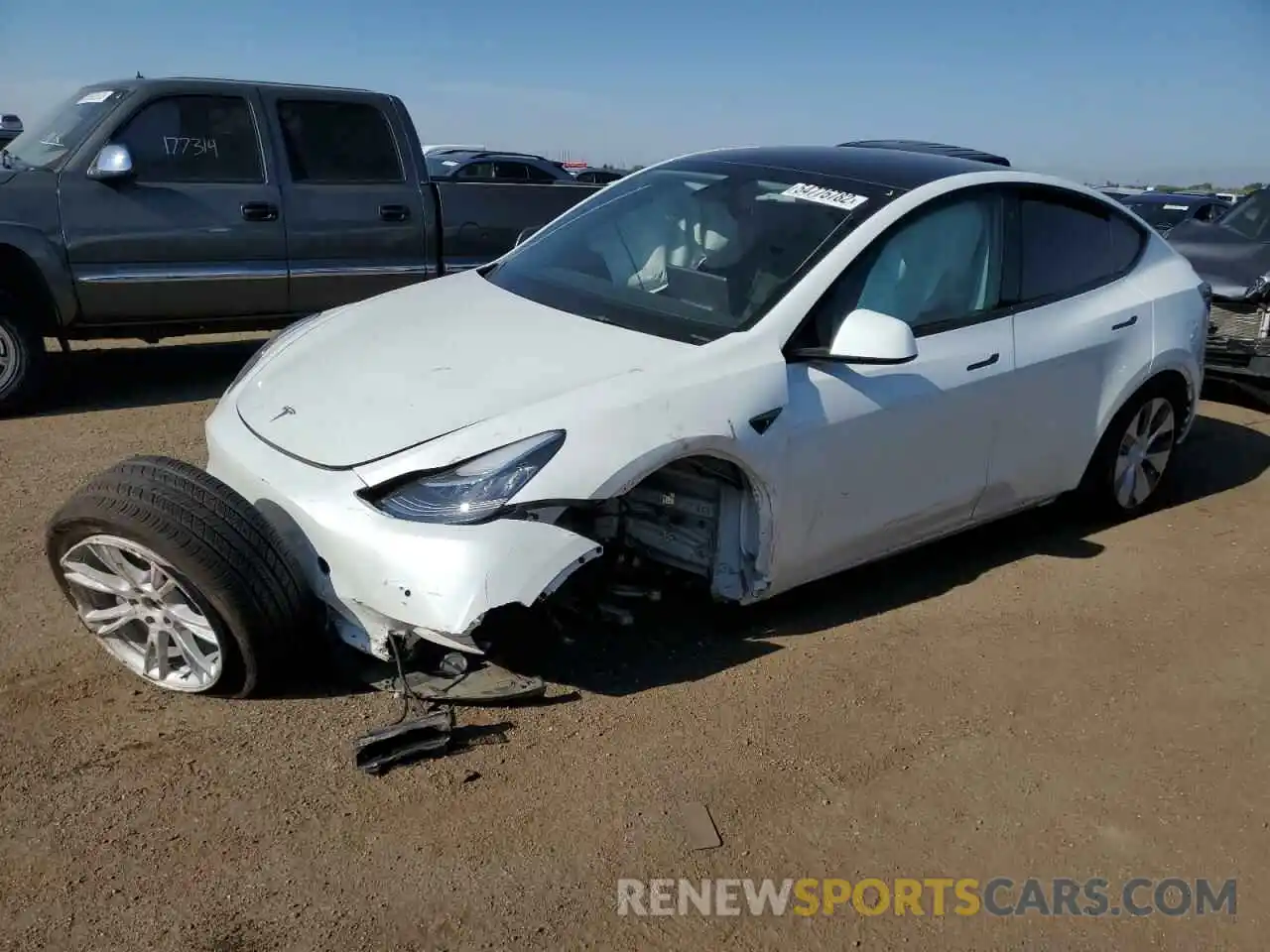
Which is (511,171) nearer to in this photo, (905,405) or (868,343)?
(905,405)

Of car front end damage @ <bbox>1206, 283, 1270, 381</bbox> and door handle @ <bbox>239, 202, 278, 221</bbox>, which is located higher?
door handle @ <bbox>239, 202, 278, 221</bbox>

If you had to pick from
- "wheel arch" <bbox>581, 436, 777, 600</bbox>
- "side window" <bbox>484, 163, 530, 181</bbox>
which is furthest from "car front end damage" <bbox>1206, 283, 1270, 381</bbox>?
"side window" <bbox>484, 163, 530, 181</bbox>

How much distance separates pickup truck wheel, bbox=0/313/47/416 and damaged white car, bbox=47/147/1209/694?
9.69 ft

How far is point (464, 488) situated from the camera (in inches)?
119

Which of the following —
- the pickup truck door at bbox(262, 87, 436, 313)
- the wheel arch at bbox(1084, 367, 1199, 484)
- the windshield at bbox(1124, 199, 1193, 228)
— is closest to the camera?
the wheel arch at bbox(1084, 367, 1199, 484)

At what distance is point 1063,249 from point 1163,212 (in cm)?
1093

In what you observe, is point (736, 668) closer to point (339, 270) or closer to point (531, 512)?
point (531, 512)

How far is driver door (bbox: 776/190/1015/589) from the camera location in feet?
11.9

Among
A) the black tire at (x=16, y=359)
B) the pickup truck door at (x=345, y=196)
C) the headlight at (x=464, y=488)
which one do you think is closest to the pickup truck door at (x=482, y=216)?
the pickup truck door at (x=345, y=196)

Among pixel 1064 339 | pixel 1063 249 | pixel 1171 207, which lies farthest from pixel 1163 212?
pixel 1064 339

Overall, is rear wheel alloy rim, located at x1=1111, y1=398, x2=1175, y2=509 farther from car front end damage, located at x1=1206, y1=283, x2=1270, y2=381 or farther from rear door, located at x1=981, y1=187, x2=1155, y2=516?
car front end damage, located at x1=1206, y1=283, x2=1270, y2=381

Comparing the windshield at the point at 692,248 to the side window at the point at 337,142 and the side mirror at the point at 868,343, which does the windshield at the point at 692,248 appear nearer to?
the side mirror at the point at 868,343

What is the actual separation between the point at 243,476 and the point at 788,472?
170cm

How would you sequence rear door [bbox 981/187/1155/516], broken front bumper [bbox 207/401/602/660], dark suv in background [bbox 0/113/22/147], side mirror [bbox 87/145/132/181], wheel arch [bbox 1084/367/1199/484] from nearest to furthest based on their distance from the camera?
1. broken front bumper [bbox 207/401/602/660]
2. rear door [bbox 981/187/1155/516]
3. wheel arch [bbox 1084/367/1199/484]
4. side mirror [bbox 87/145/132/181]
5. dark suv in background [bbox 0/113/22/147]
